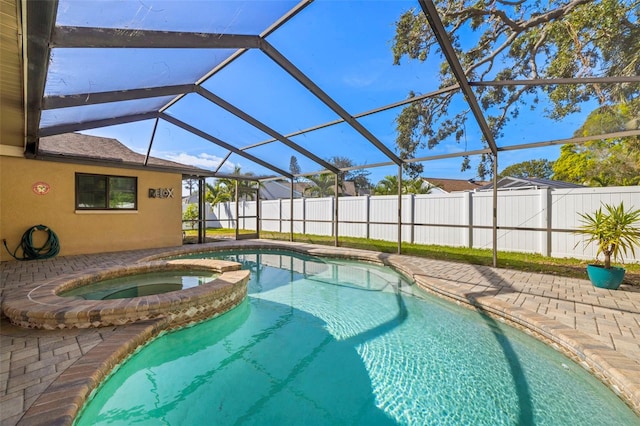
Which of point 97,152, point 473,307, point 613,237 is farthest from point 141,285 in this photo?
point 613,237

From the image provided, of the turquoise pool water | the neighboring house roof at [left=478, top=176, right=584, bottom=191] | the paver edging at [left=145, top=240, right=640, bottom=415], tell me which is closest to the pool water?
the turquoise pool water

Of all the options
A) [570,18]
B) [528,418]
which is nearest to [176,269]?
[528,418]

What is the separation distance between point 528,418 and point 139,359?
4004 mm

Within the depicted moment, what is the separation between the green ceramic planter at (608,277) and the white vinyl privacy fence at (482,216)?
0.86 meters

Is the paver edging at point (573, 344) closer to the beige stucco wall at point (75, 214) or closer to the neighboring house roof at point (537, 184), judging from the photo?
the neighboring house roof at point (537, 184)

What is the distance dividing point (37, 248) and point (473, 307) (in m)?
10.7

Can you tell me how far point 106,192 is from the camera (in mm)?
9055

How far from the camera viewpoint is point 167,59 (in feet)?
15.4

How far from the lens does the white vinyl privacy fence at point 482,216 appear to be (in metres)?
7.71

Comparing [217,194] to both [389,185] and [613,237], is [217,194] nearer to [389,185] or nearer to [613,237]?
[389,185]

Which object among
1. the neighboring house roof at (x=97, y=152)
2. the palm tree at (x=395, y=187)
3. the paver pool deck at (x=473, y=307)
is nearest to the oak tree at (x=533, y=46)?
the paver pool deck at (x=473, y=307)

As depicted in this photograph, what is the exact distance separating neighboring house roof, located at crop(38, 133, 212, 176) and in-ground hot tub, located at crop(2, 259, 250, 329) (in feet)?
15.0

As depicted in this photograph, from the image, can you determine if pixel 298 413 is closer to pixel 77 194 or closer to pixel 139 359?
pixel 139 359

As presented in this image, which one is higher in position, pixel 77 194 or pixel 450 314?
pixel 77 194
